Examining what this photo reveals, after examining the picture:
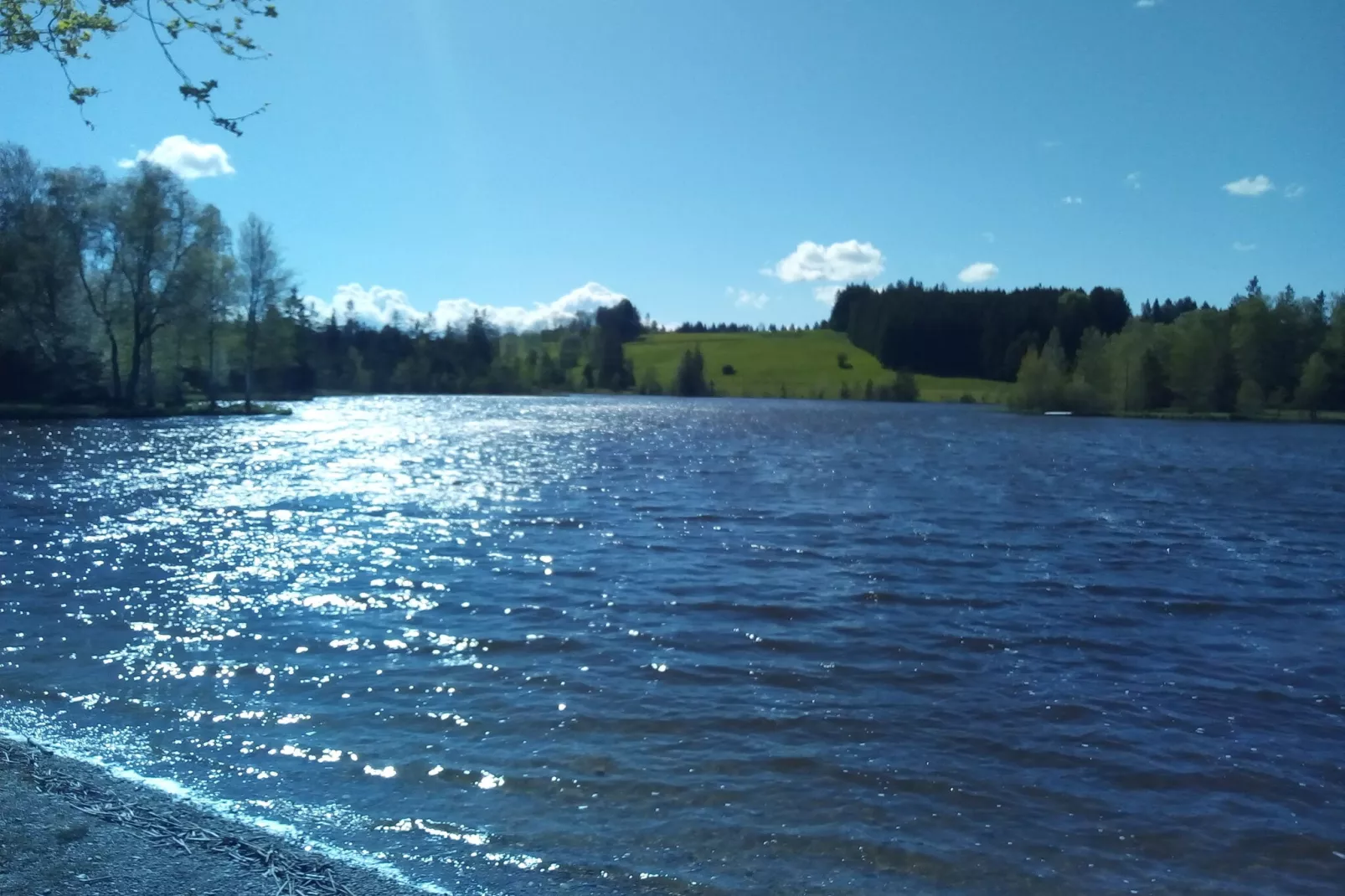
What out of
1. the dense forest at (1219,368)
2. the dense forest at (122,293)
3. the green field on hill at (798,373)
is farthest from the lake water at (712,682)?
the green field on hill at (798,373)

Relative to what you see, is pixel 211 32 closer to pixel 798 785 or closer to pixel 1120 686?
pixel 798 785

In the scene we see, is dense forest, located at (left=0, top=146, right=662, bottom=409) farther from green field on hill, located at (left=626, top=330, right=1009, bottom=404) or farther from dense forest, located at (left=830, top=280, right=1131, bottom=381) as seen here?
dense forest, located at (left=830, top=280, right=1131, bottom=381)

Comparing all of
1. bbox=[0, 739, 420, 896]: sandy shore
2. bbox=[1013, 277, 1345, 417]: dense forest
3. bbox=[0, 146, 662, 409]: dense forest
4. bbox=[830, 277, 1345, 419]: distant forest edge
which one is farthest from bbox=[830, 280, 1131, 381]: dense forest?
bbox=[0, 739, 420, 896]: sandy shore

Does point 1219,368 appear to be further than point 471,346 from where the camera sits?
No

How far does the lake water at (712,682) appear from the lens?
7773 millimetres

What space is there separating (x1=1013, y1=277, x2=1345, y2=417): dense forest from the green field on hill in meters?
33.2

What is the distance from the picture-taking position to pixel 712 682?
1173 cm

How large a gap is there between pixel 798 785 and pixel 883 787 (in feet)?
2.42

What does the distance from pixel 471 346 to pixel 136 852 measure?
6422 inches

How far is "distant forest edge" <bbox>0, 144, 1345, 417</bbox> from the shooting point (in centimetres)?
6241

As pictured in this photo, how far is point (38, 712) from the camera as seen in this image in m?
9.76

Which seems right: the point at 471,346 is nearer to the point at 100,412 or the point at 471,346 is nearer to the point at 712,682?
the point at 100,412

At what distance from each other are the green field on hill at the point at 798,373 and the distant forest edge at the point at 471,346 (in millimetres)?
477

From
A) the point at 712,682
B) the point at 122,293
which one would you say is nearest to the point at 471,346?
the point at 122,293
